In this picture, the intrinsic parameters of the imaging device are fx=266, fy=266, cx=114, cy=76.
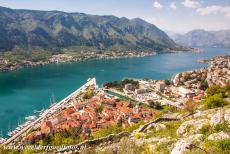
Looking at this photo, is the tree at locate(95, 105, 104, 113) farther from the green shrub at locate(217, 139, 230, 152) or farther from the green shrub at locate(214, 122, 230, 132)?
the green shrub at locate(217, 139, 230, 152)

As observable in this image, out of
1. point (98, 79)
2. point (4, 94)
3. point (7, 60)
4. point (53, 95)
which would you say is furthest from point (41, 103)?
point (7, 60)

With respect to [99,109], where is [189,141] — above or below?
above

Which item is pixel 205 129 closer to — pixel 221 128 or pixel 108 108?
pixel 221 128

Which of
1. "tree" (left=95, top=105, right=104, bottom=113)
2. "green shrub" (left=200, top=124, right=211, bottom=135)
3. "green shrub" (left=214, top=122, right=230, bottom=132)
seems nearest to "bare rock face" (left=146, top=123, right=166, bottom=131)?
"green shrub" (left=200, top=124, right=211, bottom=135)

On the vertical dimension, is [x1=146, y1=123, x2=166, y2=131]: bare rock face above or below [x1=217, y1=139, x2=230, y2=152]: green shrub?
below

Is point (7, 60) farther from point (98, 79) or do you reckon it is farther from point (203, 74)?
point (203, 74)

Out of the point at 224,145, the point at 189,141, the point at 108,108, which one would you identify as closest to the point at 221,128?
the point at 189,141

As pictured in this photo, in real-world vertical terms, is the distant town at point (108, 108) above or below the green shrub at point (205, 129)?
below

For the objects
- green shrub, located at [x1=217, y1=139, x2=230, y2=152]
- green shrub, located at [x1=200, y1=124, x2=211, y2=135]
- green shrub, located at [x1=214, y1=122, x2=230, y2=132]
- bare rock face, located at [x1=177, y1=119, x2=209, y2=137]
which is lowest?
bare rock face, located at [x1=177, y1=119, x2=209, y2=137]

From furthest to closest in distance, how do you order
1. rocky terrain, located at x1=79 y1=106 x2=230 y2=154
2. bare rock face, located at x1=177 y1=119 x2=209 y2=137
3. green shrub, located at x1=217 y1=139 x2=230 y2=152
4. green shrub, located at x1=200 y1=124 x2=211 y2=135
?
bare rock face, located at x1=177 y1=119 x2=209 y2=137 < green shrub, located at x1=200 y1=124 x2=211 y2=135 < rocky terrain, located at x1=79 y1=106 x2=230 y2=154 < green shrub, located at x1=217 y1=139 x2=230 y2=152

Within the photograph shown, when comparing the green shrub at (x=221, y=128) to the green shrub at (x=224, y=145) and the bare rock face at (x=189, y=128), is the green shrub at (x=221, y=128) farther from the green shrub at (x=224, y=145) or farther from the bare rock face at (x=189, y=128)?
the green shrub at (x=224, y=145)

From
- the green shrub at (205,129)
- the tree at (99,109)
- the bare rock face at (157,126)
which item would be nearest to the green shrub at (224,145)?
the green shrub at (205,129)
